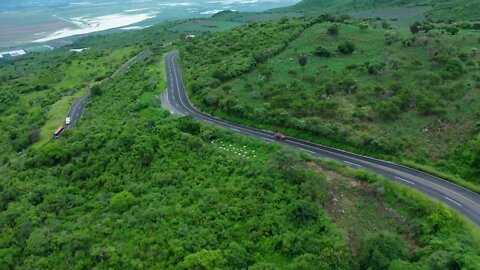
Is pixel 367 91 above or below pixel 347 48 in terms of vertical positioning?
below

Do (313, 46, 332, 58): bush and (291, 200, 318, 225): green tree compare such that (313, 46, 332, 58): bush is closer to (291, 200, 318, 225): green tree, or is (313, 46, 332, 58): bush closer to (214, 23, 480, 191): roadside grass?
(214, 23, 480, 191): roadside grass

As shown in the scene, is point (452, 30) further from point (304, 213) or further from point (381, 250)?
point (381, 250)

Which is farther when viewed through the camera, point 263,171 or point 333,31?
point 333,31

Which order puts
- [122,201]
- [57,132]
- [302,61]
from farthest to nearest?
[57,132]
[302,61]
[122,201]

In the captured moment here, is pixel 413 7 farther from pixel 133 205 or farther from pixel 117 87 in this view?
pixel 133 205

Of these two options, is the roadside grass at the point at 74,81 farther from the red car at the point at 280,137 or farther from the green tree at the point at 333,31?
the green tree at the point at 333,31

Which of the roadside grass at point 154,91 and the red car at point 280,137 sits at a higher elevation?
the red car at point 280,137

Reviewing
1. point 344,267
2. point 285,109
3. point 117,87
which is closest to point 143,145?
point 285,109

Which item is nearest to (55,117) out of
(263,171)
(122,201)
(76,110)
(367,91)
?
(76,110)

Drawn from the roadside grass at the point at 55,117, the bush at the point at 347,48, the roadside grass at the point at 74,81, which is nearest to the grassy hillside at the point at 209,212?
the roadside grass at the point at 55,117

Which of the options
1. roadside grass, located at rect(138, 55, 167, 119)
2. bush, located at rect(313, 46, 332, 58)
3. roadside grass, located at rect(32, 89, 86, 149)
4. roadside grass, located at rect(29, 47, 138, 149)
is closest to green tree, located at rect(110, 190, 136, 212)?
roadside grass, located at rect(138, 55, 167, 119)
